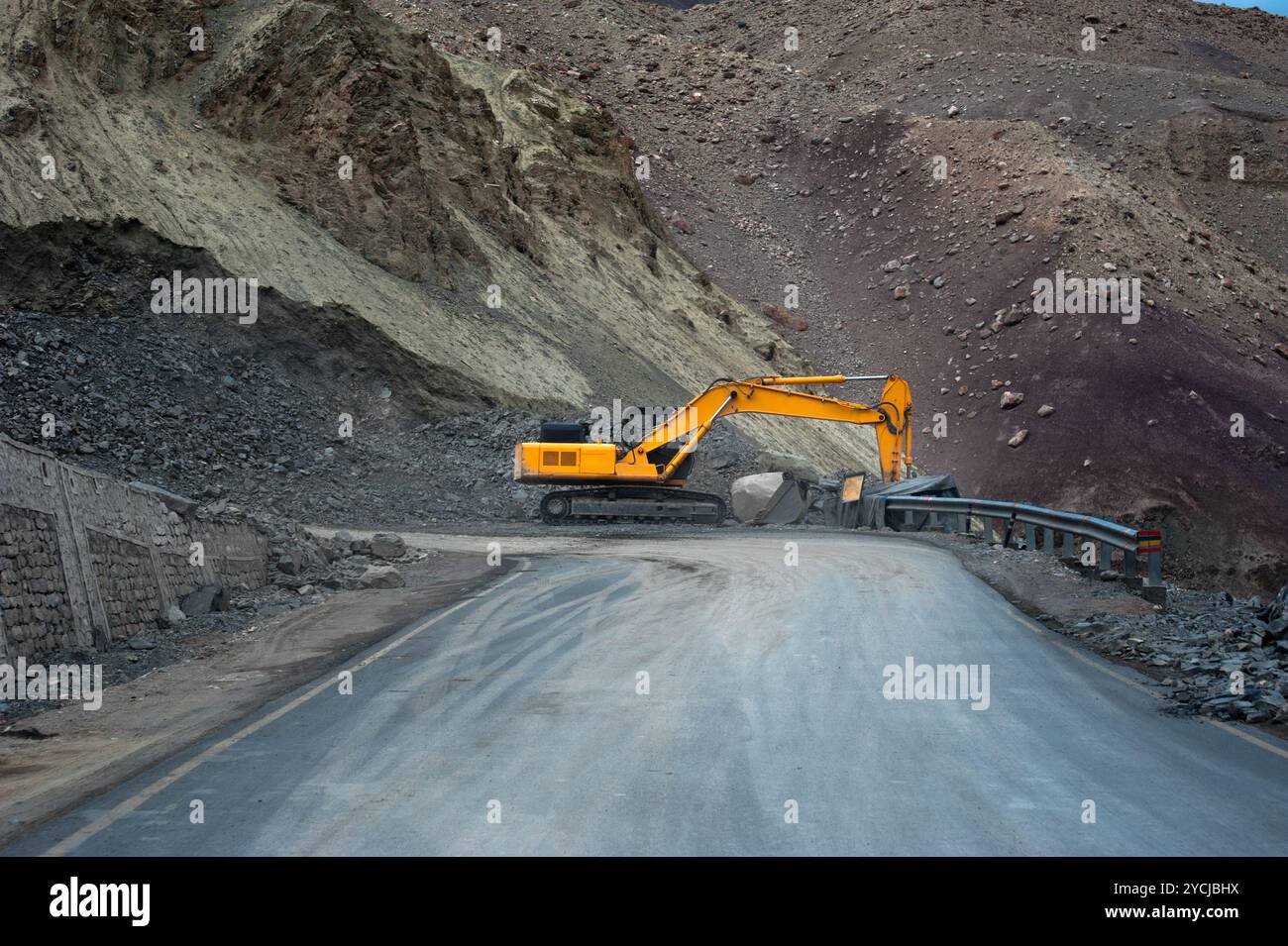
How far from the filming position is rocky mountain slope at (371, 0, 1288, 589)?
41.6 m

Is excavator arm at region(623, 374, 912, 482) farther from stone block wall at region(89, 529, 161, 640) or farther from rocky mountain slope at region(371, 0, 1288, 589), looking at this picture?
stone block wall at region(89, 529, 161, 640)

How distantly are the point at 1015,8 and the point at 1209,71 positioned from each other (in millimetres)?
12855

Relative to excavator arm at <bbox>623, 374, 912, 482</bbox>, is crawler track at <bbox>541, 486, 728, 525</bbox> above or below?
below

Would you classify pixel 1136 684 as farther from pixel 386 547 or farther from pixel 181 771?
pixel 386 547

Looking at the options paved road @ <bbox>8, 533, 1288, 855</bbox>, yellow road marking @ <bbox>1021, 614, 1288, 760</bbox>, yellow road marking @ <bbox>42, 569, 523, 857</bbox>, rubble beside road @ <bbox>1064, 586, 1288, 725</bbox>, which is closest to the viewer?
paved road @ <bbox>8, 533, 1288, 855</bbox>

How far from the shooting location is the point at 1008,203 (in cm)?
5353

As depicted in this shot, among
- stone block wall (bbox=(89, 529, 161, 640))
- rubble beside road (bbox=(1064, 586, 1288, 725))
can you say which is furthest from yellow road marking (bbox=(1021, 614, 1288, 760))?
stone block wall (bbox=(89, 529, 161, 640))

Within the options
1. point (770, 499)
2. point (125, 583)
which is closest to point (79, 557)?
point (125, 583)

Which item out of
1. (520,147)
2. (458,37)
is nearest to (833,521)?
(520,147)

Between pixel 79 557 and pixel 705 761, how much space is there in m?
7.41

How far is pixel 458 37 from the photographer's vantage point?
6109cm

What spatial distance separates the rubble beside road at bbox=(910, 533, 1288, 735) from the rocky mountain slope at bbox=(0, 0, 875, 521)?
55.5 feet

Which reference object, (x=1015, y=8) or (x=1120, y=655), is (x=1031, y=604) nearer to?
(x=1120, y=655)

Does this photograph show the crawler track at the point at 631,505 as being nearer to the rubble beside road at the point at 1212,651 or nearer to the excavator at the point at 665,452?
the excavator at the point at 665,452
